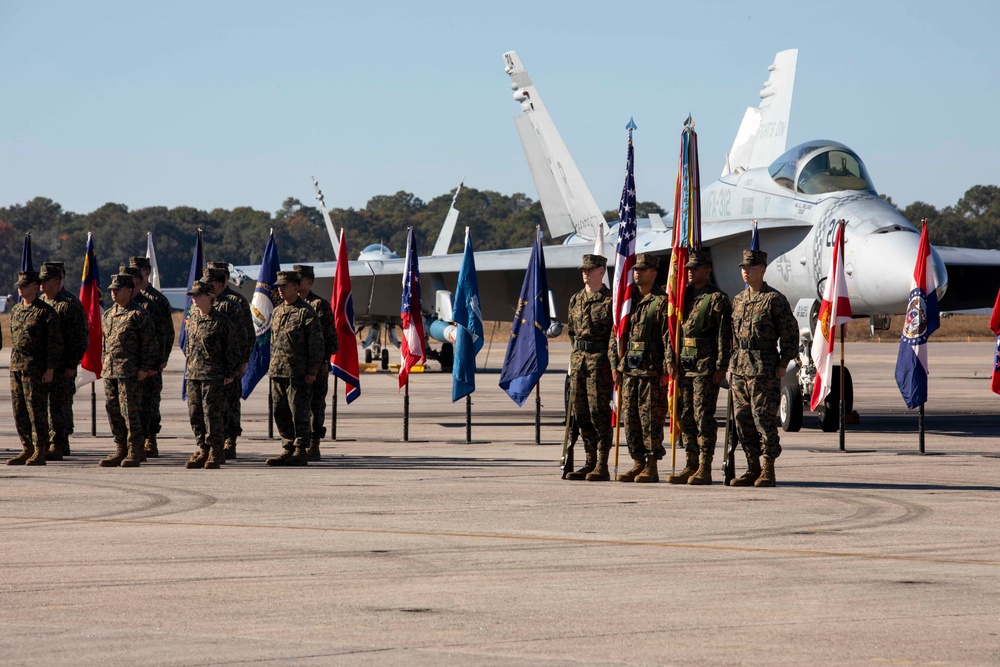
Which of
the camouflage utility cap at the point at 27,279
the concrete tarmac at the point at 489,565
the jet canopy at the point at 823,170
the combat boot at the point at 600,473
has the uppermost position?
the jet canopy at the point at 823,170

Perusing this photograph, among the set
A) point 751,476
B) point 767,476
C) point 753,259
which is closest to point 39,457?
point 751,476

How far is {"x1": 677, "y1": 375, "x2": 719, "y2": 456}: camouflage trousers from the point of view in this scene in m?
10.8

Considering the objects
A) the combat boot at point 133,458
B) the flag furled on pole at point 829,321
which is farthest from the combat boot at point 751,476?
the combat boot at point 133,458

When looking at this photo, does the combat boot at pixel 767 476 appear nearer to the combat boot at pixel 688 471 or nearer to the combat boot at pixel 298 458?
the combat boot at pixel 688 471

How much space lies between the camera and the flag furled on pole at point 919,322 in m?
14.5

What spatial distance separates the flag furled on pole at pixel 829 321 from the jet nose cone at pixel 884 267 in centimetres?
121

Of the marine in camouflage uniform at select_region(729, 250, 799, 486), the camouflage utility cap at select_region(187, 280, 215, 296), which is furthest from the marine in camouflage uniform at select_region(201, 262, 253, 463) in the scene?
the marine in camouflage uniform at select_region(729, 250, 799, 486)

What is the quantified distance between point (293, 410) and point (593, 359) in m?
3.33

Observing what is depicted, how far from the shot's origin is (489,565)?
7320 millimetres

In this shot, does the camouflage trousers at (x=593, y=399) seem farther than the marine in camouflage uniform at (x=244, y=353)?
No

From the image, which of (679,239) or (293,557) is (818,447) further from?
(293,557)

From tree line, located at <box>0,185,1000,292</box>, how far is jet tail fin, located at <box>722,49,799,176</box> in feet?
223

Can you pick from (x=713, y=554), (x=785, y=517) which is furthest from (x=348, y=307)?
(x=713, y=554)

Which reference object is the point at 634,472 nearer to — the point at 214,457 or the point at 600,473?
the point at 600,473
